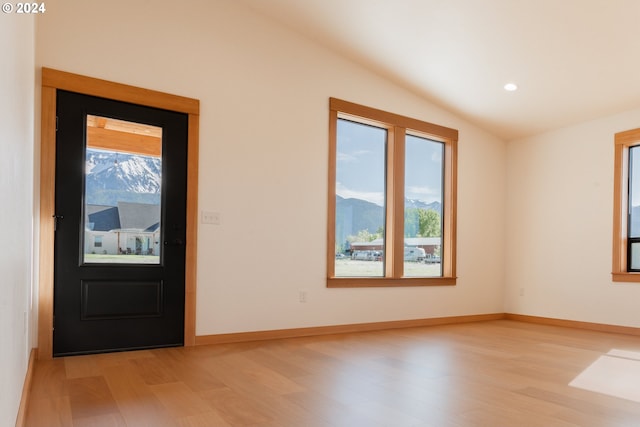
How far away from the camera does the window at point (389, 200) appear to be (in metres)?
5.36

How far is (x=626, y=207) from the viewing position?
5703mm

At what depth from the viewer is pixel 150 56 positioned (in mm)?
4094

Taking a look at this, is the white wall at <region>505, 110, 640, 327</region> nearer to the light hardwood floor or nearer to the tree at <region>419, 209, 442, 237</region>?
the tree at <region>419, 209, 442, 237</region>

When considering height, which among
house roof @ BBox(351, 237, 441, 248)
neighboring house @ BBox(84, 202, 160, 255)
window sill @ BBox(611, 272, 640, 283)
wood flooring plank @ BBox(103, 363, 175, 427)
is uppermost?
neighboring house @ BBox(84, 202, 160, 255)

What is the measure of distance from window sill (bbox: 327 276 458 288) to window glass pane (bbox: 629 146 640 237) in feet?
7.18

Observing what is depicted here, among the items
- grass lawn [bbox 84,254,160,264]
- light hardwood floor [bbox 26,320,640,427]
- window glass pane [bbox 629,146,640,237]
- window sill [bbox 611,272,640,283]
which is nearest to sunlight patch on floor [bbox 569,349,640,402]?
light hardwood floor [bbox 26,320,640,427]

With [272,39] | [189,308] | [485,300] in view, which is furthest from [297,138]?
[485,300]

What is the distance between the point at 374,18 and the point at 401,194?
7.02 feet

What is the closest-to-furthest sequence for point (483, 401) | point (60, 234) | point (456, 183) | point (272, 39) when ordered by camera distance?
point (483, 401), point (60, 234), point (272, 39), point (456, 183)

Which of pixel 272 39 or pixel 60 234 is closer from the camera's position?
pixel 60 234

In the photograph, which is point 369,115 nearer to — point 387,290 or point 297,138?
point 297,138

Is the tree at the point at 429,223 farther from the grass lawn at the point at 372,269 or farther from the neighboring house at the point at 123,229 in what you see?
the neighboring house at the point at 123,229

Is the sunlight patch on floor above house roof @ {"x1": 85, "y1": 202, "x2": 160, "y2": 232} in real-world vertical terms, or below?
below

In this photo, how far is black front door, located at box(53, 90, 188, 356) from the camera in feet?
12.0
